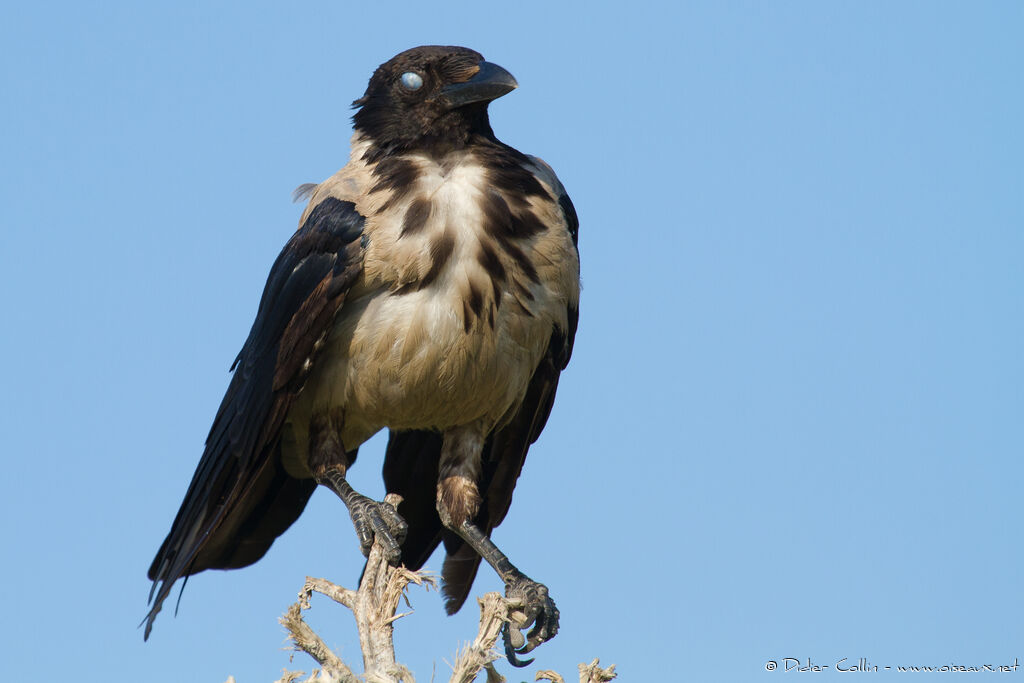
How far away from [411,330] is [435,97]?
1164 millimetres

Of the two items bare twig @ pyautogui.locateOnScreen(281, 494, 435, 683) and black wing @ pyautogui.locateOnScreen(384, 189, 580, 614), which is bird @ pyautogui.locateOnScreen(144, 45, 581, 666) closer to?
black wing @ pyautogui.locateOnScreen(384, 189, 580, 614)

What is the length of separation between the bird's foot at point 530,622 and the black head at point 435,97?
2.12 meters

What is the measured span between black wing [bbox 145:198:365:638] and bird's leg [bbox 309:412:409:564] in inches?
8.4

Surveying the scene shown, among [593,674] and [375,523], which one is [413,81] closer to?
[375,523]

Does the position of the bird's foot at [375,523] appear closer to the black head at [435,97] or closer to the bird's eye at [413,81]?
the black head at [435,97]

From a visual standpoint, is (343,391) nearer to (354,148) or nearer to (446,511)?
(446,511)

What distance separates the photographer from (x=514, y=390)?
627cm

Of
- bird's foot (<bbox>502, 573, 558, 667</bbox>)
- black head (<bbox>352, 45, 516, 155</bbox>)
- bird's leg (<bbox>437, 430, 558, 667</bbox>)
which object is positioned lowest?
bird's foot (<bbox>502, 573, 558, 667</bbox>)

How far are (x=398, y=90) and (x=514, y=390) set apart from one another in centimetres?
155

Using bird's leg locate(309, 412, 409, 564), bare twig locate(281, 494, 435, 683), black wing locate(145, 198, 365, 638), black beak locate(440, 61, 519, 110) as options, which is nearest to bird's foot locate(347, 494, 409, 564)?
bird's leg locate(309, 412, 409, 564)

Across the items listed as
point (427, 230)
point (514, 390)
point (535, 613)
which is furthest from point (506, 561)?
point (427, 230)

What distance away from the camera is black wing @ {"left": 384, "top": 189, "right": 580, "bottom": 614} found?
21.5 feet

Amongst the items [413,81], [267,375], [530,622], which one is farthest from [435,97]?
[530,622]

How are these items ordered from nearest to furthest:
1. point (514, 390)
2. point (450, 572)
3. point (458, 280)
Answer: point (458, 280)
point (514, 390)
point (450, 572)
